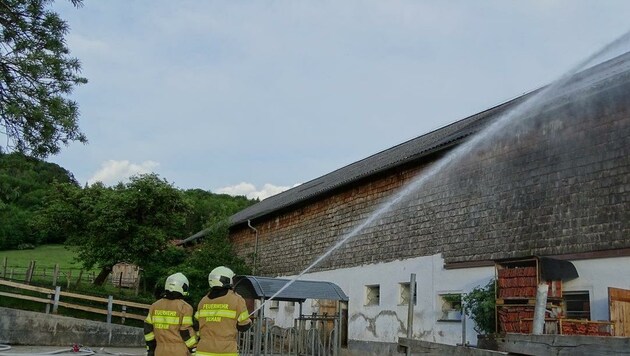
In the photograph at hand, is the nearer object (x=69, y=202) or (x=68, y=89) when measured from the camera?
(x=68, y=89)

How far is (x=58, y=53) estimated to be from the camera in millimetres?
12414

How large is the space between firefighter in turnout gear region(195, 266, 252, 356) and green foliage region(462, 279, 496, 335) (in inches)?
297

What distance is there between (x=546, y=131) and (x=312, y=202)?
11.4 metres

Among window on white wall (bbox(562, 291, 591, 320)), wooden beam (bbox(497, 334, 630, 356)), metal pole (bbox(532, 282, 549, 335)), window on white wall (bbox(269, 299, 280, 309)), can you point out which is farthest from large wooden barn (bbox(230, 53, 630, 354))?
wooden beam (bbox(497, 334, 630, 356))

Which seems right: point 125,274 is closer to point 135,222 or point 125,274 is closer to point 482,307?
point 135,222

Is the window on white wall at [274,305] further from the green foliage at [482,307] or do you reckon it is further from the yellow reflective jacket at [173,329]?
the yellow reflective jacket at [173,329]

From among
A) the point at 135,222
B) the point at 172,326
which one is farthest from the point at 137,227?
the point at 172,326

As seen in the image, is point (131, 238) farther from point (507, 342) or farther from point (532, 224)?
point (507, 342)

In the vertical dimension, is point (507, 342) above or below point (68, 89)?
below

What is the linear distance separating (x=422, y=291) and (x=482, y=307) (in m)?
3.49

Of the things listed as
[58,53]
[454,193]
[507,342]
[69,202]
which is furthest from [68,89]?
[69,202]

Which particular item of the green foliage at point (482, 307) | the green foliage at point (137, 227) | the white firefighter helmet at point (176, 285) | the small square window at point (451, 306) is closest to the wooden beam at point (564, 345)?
the white firefighter helmet at point (176, 285)

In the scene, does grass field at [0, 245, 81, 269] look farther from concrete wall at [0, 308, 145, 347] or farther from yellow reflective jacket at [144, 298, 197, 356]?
yellow reflective jacket at [144, 298, 197, 356]

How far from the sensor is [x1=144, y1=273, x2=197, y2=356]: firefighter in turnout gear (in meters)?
7.28
